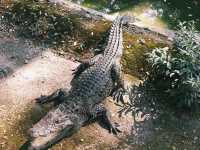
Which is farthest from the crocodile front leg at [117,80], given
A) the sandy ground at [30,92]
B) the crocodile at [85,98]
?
the sandy ground at [30,92]

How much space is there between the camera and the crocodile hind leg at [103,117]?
5.63 metres

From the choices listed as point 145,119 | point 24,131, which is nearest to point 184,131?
point 145,119

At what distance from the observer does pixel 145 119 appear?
19.1 feet

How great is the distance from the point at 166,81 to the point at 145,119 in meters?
0.58

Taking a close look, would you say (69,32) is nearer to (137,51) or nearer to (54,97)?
→ (137,51)

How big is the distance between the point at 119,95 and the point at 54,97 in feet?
2.76

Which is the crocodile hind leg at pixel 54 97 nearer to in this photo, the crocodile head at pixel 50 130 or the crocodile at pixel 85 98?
the crocodile at pixel 85 98

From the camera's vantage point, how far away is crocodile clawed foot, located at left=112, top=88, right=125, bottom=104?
6000 millimetres

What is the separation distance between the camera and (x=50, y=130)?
519 centimetres

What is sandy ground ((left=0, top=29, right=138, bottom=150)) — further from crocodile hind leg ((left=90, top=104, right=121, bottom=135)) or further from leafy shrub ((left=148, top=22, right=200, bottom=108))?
leafy shrub ((left=148, top=22, right=200, bottom=108))

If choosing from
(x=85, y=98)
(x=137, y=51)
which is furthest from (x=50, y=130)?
(x=137, y=51)

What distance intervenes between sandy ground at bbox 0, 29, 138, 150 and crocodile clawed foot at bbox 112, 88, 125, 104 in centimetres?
10

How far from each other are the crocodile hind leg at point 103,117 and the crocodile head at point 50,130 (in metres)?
0.38

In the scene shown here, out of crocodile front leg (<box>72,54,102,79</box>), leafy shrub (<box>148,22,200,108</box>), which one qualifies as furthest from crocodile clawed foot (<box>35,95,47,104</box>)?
leafy shrub (<box>148,22,200,108</box>)
